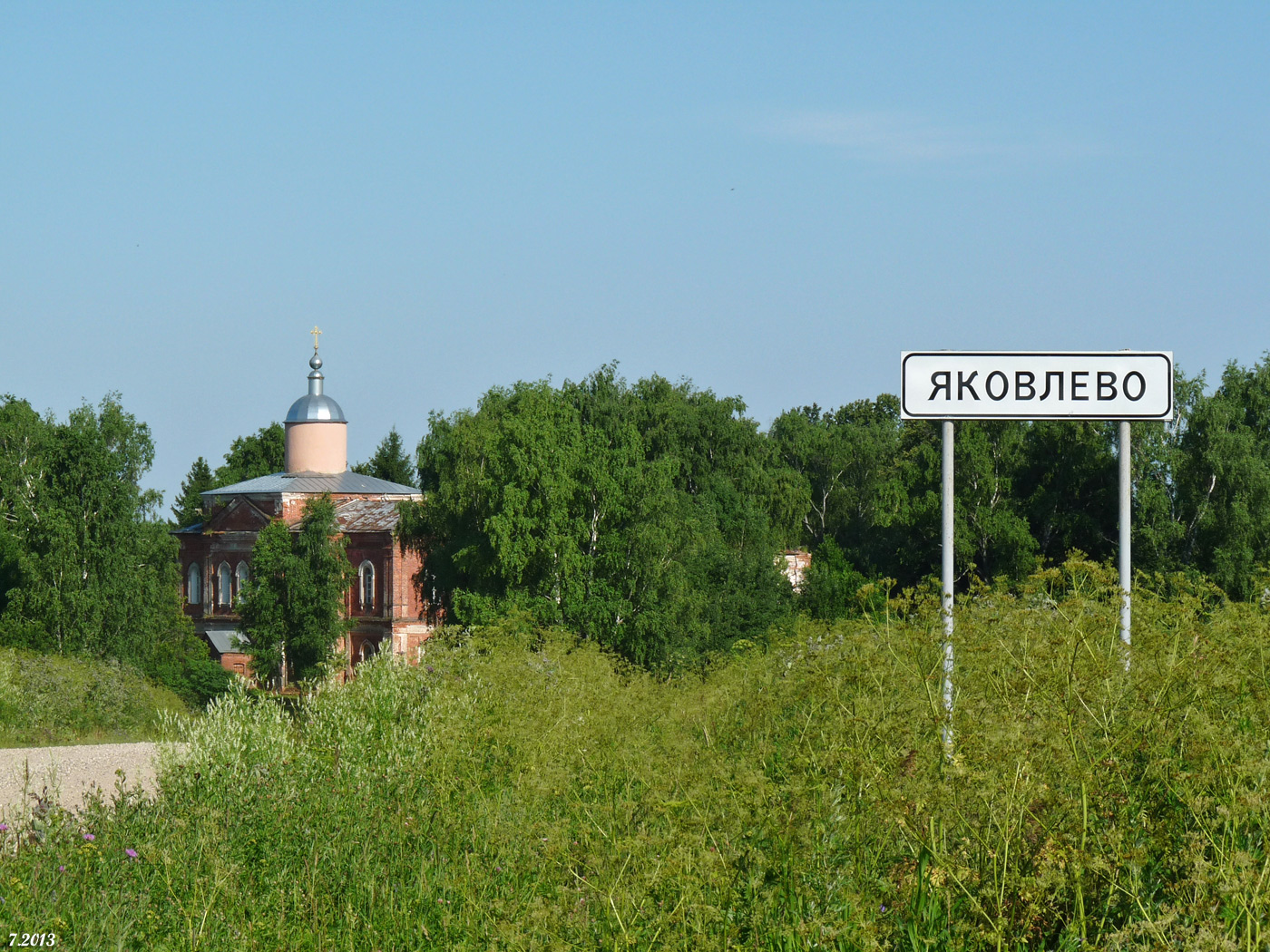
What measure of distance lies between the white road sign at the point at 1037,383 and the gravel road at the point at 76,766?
7527 millimetres

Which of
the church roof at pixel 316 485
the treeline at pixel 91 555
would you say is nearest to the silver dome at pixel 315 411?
the church roof at pixel 316 485

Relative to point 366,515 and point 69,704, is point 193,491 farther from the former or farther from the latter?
point 69,704

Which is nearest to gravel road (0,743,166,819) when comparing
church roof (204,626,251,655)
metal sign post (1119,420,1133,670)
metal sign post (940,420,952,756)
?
metal sign post (940,420,952,756)

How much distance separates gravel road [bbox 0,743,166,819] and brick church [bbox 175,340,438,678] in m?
32.4

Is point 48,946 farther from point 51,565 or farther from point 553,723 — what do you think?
point 51,565

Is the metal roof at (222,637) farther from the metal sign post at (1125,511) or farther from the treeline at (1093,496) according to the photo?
the metal sign post at (1125,511)

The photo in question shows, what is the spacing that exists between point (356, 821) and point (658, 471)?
38.2m

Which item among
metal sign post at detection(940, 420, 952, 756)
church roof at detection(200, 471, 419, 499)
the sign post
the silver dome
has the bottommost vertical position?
metal sign post at detection(940, 420, 952, 756)

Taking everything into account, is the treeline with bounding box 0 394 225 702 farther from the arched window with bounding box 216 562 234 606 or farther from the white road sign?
the white road sign

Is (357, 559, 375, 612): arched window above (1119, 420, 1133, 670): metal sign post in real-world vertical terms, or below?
below

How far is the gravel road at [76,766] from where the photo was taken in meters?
13.3

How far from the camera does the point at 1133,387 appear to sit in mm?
7359

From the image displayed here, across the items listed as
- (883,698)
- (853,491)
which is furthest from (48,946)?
(853,491)

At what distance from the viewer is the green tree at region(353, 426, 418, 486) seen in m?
76.9
